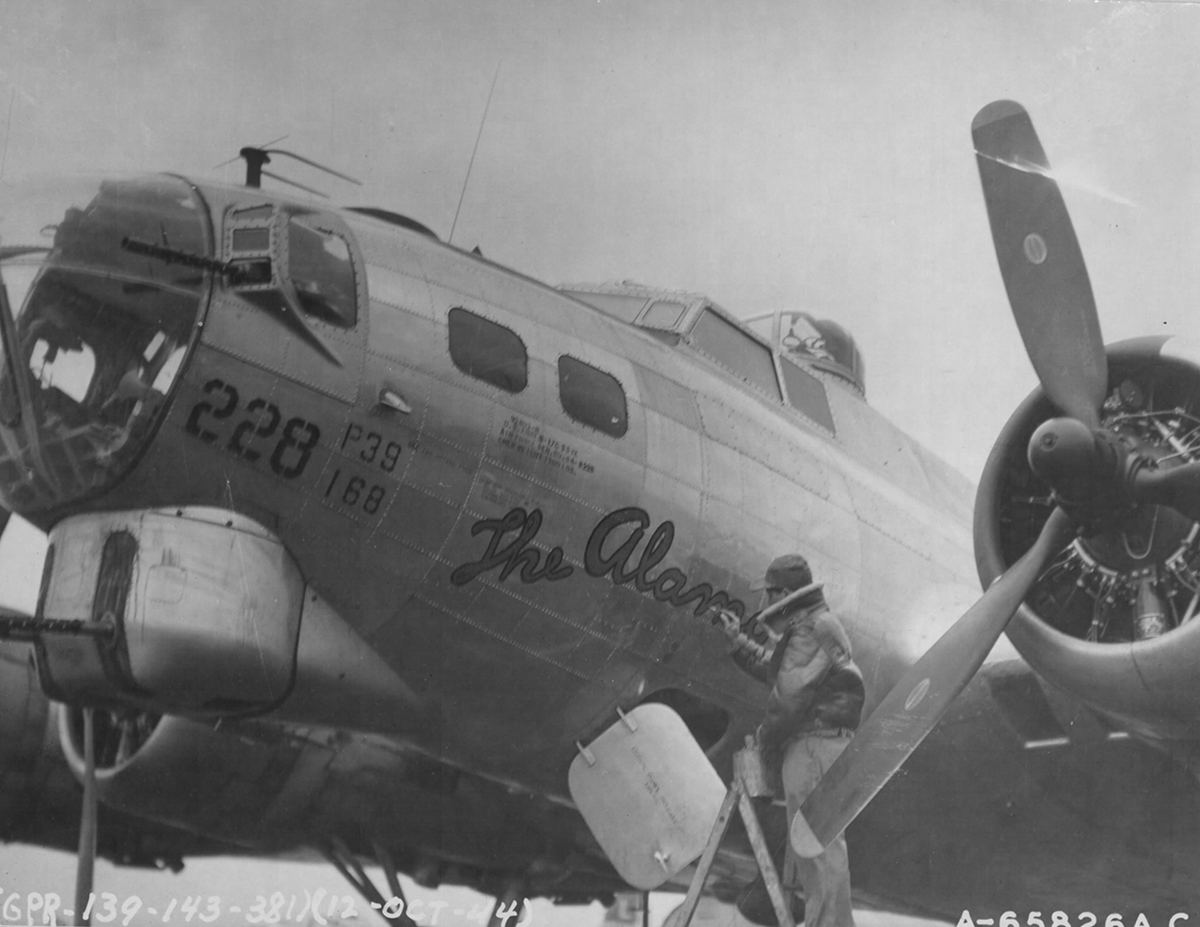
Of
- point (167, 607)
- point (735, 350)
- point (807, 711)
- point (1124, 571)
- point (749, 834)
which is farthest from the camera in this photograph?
point (735, 350)

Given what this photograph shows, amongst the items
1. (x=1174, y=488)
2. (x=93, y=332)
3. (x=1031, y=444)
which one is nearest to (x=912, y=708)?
(x=1031, y=444)

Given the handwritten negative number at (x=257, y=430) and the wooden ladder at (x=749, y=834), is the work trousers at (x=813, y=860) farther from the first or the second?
the handwritten negative number at (x=257, y=430)

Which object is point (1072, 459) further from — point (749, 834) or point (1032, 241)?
point (749, 834)

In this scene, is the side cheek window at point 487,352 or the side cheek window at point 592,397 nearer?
the side cheek window at point 487,352

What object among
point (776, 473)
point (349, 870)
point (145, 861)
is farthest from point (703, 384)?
point (145, 861)

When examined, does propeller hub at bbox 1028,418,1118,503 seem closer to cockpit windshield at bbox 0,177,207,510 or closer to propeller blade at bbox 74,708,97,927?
cockpit windshield at bbox 0,177,207,510

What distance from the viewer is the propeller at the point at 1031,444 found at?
4277 mm

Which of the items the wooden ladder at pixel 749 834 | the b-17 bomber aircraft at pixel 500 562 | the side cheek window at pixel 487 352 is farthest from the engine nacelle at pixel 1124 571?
the side cheek window at pixel 487 352

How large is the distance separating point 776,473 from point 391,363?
1721 millimetres

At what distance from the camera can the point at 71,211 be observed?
412cm

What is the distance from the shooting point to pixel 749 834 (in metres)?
4.29

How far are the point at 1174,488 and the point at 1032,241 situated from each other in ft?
3.75

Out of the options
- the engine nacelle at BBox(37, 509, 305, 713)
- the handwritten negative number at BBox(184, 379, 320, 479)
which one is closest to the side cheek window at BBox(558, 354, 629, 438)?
the handwritten negative number at BBox(184, 379, 320, 479)

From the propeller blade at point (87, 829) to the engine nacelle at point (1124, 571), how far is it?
3198mm
